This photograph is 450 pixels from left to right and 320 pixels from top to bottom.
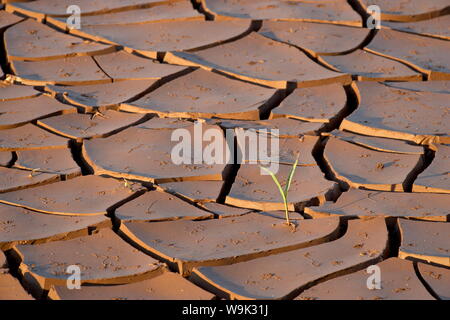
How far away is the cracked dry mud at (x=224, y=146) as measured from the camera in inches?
94.4

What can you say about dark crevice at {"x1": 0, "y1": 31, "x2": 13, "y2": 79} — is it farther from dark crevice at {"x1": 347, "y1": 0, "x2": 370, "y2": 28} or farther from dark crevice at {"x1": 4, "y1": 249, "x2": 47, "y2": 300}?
dark crevice at {"x1": 347, "y1": 0, "x2": 370, "y2": 28}

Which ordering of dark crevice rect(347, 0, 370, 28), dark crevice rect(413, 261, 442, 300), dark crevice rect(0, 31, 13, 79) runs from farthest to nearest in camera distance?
1. dark crevice rect(347, 0, 370, 28)
2. dark crevice rect(0, 31, 13, 79)
3. dark crevice rect(413, 261, 442, 300)

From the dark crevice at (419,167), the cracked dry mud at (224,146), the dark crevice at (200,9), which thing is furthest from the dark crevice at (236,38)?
the dark crevice at (419,167)

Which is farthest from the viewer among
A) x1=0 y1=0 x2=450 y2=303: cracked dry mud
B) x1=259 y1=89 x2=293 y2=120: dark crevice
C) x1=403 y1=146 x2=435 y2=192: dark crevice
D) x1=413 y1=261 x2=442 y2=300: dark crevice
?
x1=259 y1=89 x2=293 y2=120: dark crevice

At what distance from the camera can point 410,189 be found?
2.79 meters

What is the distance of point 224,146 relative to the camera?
3068 millimetres

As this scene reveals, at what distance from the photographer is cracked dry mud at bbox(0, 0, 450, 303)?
2.40 metres

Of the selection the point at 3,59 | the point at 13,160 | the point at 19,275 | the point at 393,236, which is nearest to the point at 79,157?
the point at 13,160

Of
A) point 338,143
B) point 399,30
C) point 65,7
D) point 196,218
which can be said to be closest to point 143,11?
point 65,7

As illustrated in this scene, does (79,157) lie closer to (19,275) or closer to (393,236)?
(19,275)

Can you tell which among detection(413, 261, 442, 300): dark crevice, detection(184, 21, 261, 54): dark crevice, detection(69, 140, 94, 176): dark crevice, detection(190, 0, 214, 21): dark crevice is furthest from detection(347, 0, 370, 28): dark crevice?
detection(413, 261, 442, 300): dark crevice

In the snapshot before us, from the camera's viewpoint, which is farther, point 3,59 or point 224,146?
point 3,59

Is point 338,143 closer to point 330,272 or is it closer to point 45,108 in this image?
point 330,272

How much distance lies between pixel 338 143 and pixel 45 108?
3.63 ft
